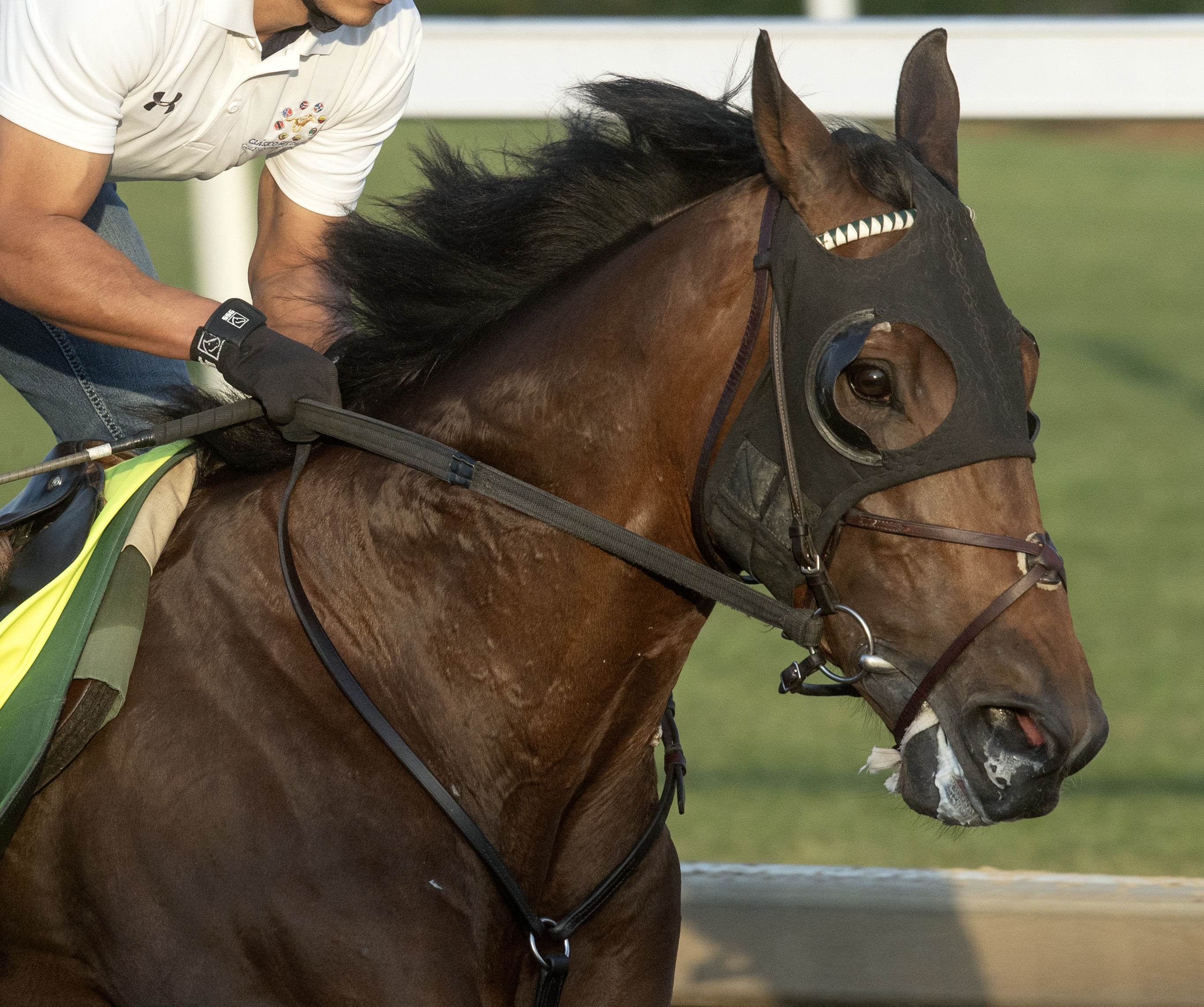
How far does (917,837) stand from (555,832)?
284cm

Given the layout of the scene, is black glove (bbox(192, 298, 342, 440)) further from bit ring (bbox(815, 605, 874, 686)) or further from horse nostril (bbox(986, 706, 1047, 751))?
horse nostril (bbox(986, 706, 1047, 751))

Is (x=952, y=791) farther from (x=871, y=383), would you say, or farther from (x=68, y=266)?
(x=68, y=266)

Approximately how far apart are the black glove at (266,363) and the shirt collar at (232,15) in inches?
19.3

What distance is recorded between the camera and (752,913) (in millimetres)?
3258

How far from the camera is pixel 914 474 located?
5.70 ft

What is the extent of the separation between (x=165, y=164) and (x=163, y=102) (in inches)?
9.5

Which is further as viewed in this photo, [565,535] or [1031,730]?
[565,535]

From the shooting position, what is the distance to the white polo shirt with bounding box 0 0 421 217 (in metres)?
2.14

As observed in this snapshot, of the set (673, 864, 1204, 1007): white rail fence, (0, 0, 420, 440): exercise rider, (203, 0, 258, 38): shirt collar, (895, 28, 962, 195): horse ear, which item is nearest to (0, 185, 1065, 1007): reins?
(0, 0, 420, 440): exercise rider

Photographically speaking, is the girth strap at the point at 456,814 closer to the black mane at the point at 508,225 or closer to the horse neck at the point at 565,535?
the horse neck at the point at 565,535

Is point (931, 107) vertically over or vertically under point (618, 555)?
over

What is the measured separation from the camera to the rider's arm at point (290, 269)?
251 cm

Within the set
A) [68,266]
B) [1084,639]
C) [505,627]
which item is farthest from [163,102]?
[1084,639]

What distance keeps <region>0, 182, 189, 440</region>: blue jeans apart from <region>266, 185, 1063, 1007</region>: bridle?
1.81 feet
